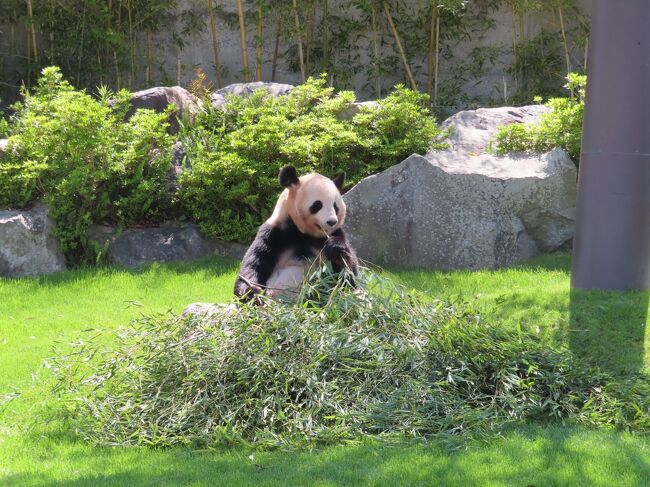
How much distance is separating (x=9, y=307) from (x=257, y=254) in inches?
130

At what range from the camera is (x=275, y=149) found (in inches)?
397

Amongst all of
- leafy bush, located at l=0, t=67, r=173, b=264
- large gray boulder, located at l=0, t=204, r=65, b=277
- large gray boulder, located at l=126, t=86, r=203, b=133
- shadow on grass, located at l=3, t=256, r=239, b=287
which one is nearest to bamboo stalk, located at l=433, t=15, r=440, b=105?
large gray boulder, located at l=126, t=86, r=203, b=133

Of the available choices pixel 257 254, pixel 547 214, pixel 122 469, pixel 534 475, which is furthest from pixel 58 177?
pixel 534 475

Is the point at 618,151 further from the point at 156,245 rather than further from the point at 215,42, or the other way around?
the point at 215,42

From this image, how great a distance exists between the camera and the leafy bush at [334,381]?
5.04m

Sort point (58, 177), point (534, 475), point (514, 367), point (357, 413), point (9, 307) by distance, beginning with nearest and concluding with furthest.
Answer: point (534, 475) < point (357, 413) < point (514, 367) < point (9, 307) < point (58, 177)

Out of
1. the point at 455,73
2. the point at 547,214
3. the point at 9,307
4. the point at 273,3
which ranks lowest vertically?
the point at 9,307

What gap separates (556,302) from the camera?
7.00 meters

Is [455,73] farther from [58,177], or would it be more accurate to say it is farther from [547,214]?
[58,177]

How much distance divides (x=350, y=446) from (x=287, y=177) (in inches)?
85.0

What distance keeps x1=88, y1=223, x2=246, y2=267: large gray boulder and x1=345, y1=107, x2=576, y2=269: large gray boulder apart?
160cm

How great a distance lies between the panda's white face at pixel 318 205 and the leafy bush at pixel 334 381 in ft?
1.75

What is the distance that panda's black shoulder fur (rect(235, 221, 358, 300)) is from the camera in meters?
6.14

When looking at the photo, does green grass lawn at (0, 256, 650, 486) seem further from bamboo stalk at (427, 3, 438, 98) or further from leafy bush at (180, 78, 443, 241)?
bamboo stalk at (427, 3, 438, 98)
